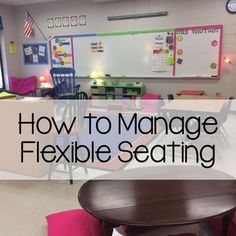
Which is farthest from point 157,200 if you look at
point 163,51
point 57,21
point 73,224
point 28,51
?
point 28,51

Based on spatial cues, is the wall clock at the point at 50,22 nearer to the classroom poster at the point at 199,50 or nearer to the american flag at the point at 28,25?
the american flag at the point at 28,25

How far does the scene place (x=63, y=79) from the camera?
21.3ft

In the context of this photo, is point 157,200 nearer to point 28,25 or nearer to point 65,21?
point 65,21

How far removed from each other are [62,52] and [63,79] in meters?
0.95

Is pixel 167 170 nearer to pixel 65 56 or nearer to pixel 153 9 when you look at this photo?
pixel 153 9

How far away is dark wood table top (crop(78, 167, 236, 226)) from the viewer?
144cm

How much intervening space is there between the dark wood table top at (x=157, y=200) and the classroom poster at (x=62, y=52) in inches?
220

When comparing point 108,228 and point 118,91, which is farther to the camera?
point 118,91

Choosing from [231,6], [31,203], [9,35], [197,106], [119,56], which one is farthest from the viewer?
[9,35]

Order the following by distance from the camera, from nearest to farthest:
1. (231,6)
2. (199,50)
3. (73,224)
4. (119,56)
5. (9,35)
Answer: (73,224), (231,6), (199,50), (119,56), (9,35)

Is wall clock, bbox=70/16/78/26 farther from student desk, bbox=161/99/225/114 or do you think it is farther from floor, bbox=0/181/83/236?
floor, bbox=0/181/83/236

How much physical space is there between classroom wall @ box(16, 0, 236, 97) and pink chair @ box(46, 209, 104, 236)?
14.9 feet

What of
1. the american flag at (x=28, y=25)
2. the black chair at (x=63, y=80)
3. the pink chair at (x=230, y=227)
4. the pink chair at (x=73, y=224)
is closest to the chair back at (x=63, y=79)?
the black chair at (x=63, y=80)

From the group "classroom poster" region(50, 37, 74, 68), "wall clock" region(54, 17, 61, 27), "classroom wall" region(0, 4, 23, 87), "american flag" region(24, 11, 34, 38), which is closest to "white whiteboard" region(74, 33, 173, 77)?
"classroom poster" region(50, 37, 74, 68)
